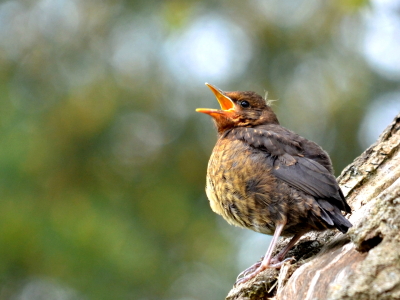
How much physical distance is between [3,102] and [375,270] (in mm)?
6579

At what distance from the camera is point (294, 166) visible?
12.0ft

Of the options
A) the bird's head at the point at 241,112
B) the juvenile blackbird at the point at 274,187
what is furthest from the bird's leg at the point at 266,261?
the bird's head at the point at 241,112

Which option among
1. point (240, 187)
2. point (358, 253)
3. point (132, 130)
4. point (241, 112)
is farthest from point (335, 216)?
point (132, 130)

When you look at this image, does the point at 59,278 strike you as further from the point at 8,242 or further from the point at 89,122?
the point at 89,122

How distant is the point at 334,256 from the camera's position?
2.98 meters

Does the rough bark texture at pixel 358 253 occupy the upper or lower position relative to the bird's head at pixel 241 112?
lower

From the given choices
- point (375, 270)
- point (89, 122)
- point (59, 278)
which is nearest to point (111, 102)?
point (89, 122)

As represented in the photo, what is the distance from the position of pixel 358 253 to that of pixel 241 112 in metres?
2.24

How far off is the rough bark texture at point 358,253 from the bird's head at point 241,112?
981 mm

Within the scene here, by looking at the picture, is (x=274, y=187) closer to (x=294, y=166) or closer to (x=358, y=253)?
(x=294, y=166)

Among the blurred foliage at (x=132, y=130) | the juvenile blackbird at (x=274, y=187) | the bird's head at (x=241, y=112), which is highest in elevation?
the blurred foliage at (x=132, y=130)

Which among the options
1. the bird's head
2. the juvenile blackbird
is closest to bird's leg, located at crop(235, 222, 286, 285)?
the juvenile blackbird

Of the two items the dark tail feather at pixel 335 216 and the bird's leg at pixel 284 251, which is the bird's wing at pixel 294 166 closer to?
the dark tail feather at pixel 335 216

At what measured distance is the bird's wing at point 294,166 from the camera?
3.47 metres
